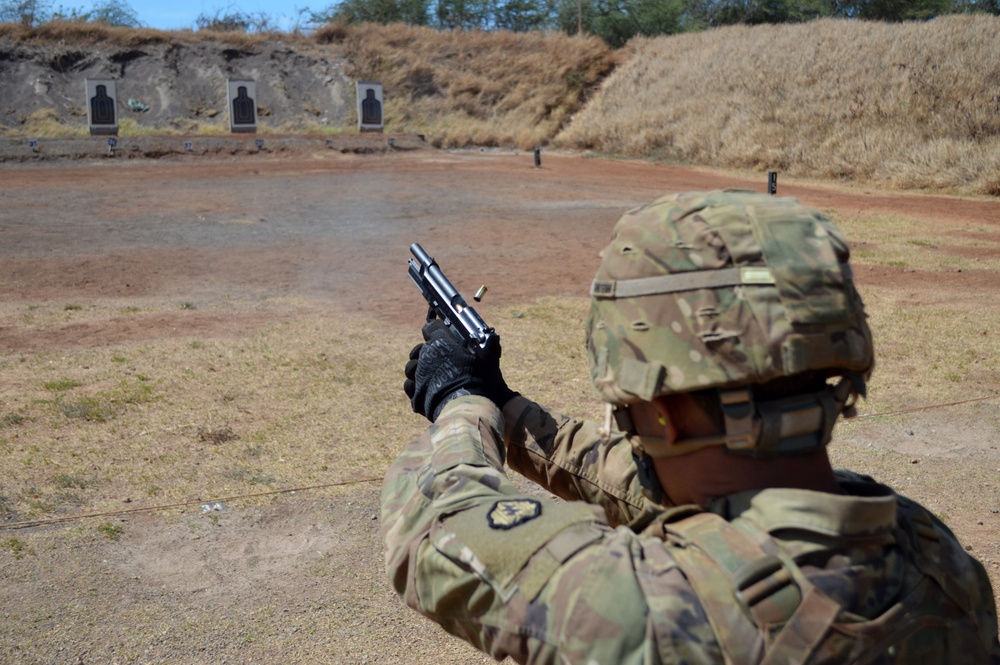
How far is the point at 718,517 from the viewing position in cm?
136

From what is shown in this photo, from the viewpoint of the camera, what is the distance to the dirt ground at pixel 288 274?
3.26 m

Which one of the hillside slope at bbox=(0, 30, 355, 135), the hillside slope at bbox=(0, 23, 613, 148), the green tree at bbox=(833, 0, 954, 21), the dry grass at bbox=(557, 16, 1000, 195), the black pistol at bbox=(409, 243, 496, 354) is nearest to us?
the black pistol at bbox=(409, 243, 496, 354)

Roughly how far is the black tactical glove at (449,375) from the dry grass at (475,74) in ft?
88.1

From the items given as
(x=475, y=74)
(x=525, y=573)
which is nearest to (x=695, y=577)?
(x=525, y=573)

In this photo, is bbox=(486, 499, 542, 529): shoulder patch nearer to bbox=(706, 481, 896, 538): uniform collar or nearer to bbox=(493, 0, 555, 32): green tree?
bbox=(706, 481, 896, 538): uniform collar

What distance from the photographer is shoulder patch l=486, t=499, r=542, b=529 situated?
140 cm

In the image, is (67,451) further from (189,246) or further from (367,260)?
(189,246)

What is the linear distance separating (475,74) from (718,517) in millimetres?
32518

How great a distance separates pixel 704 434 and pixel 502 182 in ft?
55.7

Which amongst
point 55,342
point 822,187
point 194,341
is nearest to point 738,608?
point 194,341

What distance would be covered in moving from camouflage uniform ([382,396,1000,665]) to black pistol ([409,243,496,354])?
676 millimetres

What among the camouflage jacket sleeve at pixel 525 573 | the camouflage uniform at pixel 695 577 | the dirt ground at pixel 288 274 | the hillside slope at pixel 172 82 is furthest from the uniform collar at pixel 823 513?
the hillside slope at pixel 172 82

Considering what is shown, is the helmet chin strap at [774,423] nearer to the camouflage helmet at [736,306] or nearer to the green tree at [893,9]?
the camouflage helmet at [736,306]

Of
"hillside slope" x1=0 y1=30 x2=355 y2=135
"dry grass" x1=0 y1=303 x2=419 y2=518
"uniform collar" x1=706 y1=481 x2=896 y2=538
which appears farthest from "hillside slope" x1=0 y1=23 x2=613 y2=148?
"uniform collar" x1=706 y1=481 x2=896 y2=538
